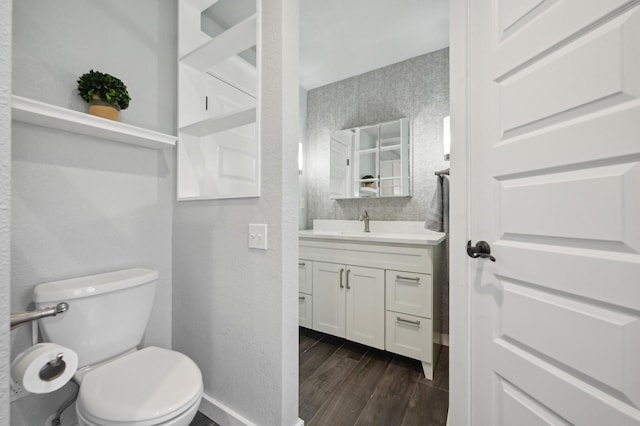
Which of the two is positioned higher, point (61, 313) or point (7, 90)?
point (7, 90)

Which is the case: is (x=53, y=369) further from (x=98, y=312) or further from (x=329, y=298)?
(x=329, y=298)

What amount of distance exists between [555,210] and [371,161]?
1809mm

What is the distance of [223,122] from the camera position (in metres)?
1.36

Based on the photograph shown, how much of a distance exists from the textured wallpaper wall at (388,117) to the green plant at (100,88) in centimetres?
181

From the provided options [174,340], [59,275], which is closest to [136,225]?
[59,275]

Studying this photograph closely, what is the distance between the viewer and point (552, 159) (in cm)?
75

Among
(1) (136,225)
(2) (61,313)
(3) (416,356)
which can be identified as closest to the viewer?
(2) (61,313)

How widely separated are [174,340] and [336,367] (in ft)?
3.45

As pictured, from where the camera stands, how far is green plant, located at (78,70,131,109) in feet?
3.78

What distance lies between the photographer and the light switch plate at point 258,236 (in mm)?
1161

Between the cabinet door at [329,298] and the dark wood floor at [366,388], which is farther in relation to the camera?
the cabinet door at [329,298]

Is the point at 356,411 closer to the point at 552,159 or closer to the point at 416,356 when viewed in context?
the point at 416,356

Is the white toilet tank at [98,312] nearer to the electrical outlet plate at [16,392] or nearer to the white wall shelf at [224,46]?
the electrical outlet plate at [16,392]

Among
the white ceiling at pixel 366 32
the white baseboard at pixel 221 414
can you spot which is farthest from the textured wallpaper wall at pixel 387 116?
the white baseboard at pixel 221 414
